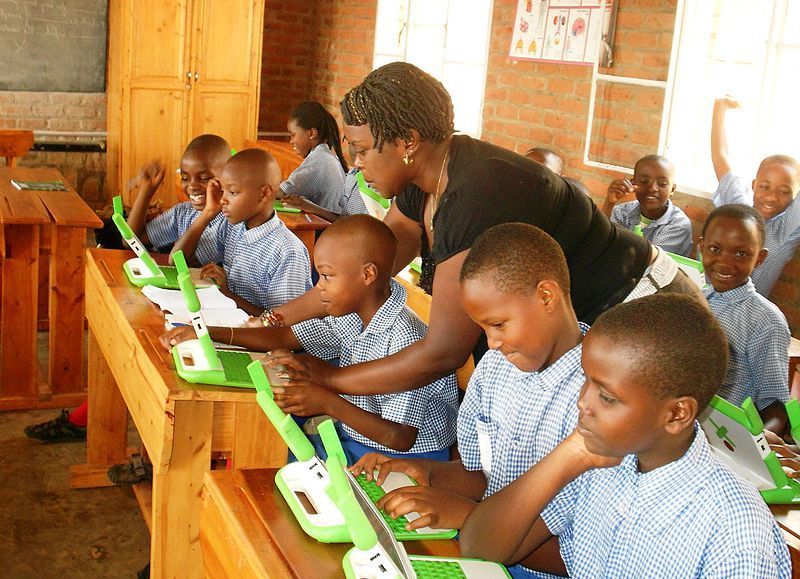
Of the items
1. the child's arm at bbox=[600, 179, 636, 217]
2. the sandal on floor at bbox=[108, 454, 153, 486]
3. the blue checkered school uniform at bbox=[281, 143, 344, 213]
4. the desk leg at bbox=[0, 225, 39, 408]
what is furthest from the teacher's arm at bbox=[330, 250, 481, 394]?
the blue checkered school uniform at bbox=[281, 143, 344, 213]

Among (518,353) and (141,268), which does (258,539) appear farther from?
(141,268)

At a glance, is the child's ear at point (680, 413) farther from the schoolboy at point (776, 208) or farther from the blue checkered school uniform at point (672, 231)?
the blue checkered school uniform at point (672, 231)

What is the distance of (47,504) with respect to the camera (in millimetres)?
2943

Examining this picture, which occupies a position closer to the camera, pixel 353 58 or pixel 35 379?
pixel 35 379

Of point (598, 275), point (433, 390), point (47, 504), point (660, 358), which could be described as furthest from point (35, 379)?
point (660, 358)

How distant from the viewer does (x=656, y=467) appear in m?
1.32

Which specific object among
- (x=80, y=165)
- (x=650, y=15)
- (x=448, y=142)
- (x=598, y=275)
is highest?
(x=650, y=15)

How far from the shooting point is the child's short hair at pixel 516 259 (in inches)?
61.2

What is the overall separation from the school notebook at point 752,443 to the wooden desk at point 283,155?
197 inches

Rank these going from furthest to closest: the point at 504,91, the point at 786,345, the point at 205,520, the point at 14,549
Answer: the point at 504,91
the point at 786,345
the point at 14,549
the point at 205,520

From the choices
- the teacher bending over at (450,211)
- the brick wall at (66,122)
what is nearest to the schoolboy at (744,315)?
the teacher bending over at (450,211)

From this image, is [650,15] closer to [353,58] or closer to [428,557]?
[353,58]

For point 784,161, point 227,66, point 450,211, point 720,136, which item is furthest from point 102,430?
point 227,66

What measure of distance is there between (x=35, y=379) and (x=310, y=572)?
9.26ft
